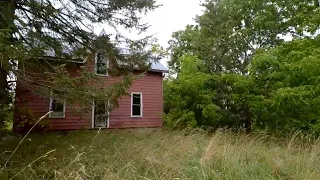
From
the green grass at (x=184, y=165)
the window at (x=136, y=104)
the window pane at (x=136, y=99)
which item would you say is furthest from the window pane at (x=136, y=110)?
the green grass at (x=184, y=165)

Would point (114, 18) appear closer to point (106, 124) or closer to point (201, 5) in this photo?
point (106, 124)

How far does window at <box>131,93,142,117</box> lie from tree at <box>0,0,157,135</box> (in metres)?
7.18

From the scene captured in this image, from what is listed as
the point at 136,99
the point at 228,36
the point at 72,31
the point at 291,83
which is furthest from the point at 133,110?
the point at 291,83

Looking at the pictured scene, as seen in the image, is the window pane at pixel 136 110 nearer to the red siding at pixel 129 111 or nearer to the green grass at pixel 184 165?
the red siding at pixel 129 111

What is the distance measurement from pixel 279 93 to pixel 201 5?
411 inches

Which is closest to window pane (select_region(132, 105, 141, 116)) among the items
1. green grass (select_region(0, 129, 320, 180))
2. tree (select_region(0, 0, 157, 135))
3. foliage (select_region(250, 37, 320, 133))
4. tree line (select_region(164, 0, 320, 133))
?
tree line (select_region(164, 0, 320, 133))

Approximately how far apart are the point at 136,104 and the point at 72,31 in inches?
326

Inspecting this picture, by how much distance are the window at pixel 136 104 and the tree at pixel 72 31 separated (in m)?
7.18

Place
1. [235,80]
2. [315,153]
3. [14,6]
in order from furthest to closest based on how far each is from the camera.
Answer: [235,80]
[14,6]
[315,153]

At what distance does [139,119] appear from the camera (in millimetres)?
15430

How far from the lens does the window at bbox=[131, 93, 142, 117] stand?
605 inches

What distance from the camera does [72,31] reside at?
303 inches

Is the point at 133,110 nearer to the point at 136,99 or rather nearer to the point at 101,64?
the point at 136,99

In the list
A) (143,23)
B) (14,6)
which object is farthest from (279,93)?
(14,6)
